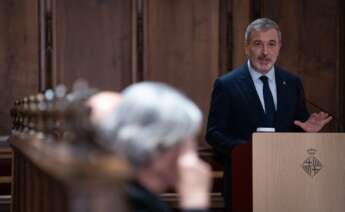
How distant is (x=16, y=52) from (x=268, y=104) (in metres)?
2.46

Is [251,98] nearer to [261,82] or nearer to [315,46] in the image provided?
[261,82]

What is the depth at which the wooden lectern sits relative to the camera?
4.21 m

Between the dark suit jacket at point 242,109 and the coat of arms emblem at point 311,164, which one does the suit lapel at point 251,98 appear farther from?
the coat of arms emblem at point 311,164

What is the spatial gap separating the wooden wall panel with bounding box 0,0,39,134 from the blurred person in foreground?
4.68m

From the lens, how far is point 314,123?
446cm

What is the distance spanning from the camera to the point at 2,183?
20.2ft

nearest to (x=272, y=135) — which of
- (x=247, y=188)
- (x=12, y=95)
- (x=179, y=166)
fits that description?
(x=247, y=188)

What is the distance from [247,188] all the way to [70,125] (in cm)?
267

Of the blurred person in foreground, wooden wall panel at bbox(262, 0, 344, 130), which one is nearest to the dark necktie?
wooden wall panel at bbox(262, 0, 344, 130)

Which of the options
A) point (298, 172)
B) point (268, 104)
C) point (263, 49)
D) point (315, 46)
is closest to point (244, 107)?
point (268, 104)

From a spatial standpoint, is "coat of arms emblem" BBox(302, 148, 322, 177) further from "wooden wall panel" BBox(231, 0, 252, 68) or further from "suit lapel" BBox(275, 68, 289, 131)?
"wooden wall panel" BBox(231, 0, 252, 68)

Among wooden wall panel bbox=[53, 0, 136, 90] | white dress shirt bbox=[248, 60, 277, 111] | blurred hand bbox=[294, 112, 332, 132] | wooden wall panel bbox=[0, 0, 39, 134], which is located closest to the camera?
blurred hand bbox=[294, 112, 332, 132]

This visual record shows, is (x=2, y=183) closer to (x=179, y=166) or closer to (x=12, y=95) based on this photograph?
(x=12, y=95)

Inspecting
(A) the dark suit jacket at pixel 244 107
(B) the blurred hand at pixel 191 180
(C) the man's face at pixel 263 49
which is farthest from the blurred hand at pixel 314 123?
(B) the blurred hand at pixel 191 180
